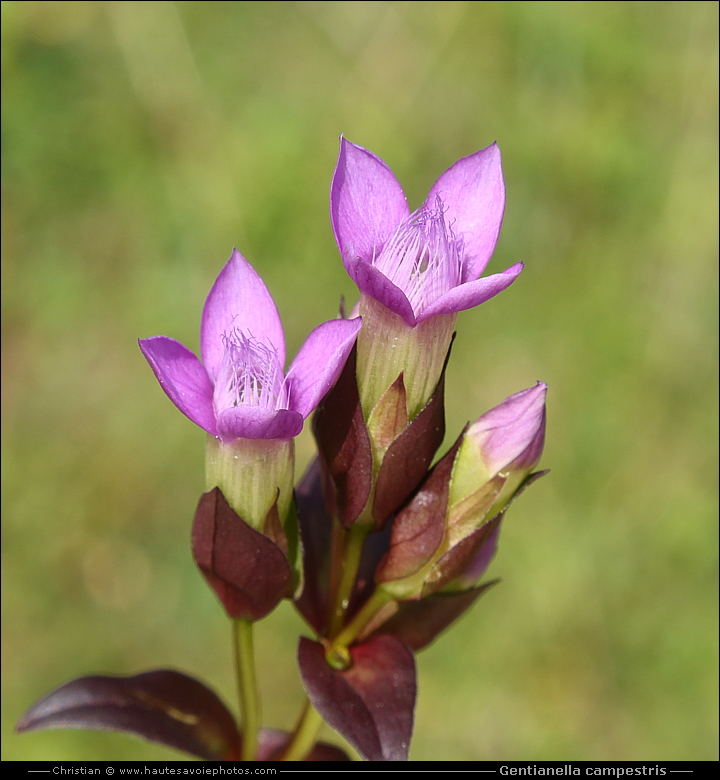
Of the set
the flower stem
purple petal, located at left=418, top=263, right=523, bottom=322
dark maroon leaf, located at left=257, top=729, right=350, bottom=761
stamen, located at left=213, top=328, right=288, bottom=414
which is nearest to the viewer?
purple petal, located at left=418, top=263, right=523, bottom=322

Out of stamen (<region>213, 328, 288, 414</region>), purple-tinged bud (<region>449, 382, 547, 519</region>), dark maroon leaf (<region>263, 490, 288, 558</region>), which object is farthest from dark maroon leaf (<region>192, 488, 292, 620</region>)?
purple-tinged bud (<region>449, 382, 547, 519</region>)

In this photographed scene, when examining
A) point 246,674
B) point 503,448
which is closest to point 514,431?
point 503,448

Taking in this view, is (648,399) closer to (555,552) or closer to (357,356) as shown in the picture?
(555,552)

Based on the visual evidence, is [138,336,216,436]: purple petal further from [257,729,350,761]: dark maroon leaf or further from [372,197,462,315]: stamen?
[257,729,350,761]: dark maroon leaf

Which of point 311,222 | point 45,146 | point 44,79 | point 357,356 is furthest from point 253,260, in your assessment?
point 357,356

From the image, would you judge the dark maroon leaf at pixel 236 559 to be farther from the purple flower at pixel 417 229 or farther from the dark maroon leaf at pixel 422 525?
the purple flower at pixel 417 229

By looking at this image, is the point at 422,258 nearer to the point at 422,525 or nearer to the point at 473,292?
the point at 473,292

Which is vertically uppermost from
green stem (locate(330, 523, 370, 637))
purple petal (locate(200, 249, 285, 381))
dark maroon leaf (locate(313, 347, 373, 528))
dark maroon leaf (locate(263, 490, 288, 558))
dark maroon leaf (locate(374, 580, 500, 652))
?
purple petal (locate(200, 249, 285, 381))
